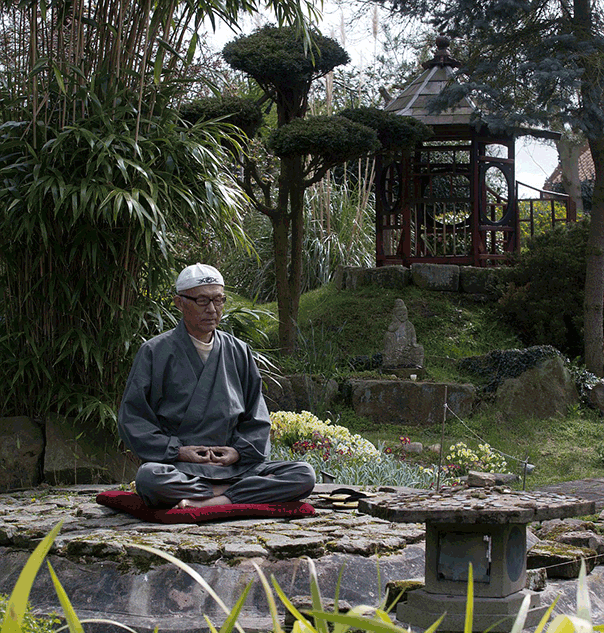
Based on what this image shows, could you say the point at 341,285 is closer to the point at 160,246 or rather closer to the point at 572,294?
the point at 572,294

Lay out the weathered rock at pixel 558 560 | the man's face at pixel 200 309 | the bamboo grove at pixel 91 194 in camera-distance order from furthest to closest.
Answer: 1. the bamboo grove at pixel 91 194
2. the man's face at pixel 200 309
3. the weathered rock at pixel 558 560

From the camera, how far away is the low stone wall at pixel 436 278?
11.2 meters

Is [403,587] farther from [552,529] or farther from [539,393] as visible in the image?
[539,393]

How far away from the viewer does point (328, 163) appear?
9062mm

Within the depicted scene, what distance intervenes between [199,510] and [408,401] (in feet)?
16.1

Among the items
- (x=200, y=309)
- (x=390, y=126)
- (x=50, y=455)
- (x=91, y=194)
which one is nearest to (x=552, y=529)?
(x=200, y=309)

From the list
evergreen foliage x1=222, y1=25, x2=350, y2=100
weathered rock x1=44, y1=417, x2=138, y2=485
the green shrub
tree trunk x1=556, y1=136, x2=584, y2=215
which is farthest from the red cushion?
tree trunk x1=556, y1=136, x2=584, y2=215

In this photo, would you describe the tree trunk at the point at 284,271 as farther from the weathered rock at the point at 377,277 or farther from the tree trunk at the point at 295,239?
the weathered rock at the point at 377,277

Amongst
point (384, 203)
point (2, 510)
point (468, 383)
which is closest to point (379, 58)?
point (384, 203)

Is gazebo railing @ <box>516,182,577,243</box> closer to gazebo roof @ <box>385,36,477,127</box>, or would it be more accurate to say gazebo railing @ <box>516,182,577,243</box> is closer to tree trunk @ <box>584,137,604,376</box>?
gazebo roof @ <box>385,36,477,127</box>

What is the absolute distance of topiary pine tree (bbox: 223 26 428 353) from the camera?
28.5ft

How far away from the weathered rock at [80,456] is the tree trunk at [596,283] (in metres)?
5.87

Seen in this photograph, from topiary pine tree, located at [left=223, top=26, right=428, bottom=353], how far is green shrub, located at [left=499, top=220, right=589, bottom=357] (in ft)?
6.94

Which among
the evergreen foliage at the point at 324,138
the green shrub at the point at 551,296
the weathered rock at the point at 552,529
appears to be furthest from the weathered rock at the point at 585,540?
the green shrub at the point at 551,296
